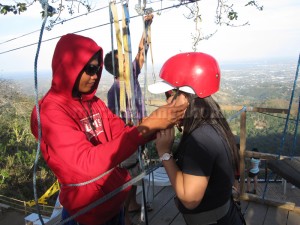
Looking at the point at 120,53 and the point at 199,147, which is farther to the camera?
the point at 120,53

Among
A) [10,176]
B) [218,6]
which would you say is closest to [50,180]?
[10,176]

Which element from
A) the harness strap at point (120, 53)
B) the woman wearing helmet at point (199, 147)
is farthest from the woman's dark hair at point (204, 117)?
the harness strap at point (120, 53)

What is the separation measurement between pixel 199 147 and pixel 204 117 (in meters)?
0.17

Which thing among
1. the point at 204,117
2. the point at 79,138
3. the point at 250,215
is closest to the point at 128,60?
the point at 204,117

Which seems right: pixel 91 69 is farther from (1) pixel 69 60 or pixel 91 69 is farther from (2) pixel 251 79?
(2) pixel 251 79

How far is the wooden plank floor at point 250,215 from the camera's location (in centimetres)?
309

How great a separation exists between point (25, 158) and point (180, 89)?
44.9 ft

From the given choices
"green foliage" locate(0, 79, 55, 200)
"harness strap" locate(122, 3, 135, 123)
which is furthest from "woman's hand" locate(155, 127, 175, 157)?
"green foliage" locate(0, 79, 55, 200)

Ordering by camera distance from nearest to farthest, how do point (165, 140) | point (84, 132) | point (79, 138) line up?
point (79, 138)
point (165, 140)
point (84, 132)

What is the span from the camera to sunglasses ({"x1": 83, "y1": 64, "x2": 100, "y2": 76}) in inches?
57.9

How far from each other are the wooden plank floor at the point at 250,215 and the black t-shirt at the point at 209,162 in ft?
5.76

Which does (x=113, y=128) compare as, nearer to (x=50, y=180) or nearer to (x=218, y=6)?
(x=218, y=6)

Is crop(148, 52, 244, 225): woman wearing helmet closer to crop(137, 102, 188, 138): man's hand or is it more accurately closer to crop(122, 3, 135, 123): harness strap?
crop(137, 102, 188, 138): man's hand

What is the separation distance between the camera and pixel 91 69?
4.90ft
